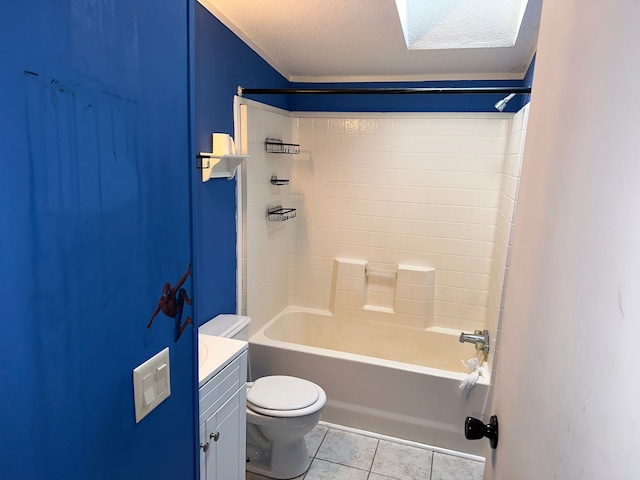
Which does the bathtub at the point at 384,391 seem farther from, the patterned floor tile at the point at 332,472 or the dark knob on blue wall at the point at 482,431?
the dark knob on blue wall at the point at 482,431

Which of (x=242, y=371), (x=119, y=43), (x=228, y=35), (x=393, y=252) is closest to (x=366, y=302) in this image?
(x=393, y=252)

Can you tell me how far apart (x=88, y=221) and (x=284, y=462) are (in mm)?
1999

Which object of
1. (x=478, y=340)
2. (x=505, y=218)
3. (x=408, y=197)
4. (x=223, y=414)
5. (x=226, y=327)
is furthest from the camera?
(x=408, y=197)

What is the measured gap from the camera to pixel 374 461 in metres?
2.46

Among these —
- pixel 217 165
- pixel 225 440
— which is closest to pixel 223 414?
pixel 225 440

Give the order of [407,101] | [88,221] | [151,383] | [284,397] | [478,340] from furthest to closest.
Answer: [407,101] < [478,340] < [284,397] < [151,383] < [88,221]

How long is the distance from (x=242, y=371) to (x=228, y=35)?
177 centimetres

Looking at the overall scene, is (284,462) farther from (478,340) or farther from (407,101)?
(407,101)

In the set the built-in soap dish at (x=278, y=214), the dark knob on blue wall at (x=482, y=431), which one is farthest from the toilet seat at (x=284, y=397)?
the dark knob on blue wall at (x=482, y=431)

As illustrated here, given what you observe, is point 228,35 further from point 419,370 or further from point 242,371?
point 419,370

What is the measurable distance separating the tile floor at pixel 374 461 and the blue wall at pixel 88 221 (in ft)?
5.27

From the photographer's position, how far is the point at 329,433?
107 inches

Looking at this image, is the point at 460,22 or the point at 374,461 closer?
the point at 460,22

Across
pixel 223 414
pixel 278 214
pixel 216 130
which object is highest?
pixel 216 130
